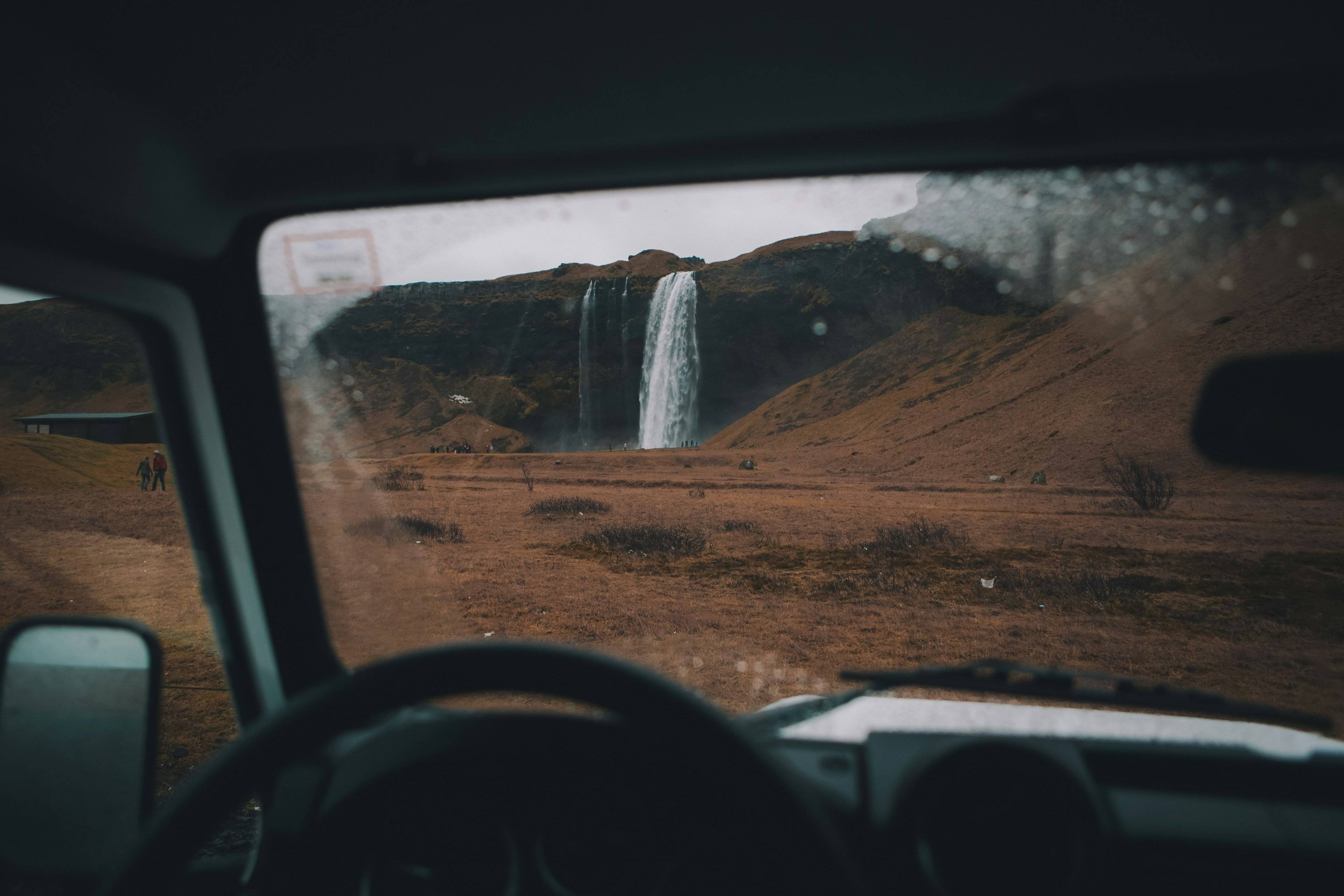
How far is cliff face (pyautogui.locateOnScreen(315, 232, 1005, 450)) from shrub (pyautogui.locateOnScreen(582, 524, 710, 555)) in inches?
59.4

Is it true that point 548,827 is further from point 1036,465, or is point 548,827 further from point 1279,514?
point 1036,465

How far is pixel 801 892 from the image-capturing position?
0.86m

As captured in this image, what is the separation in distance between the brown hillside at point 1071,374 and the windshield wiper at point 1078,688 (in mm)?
642

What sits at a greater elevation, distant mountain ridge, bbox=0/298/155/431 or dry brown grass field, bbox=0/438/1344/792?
distant mountain ridge, bbox=0/298/155/431

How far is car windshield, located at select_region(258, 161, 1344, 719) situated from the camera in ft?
8.20

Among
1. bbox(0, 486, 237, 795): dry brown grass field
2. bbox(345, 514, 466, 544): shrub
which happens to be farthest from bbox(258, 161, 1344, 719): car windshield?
bbox(0, 486, 237, 795): dry brown grass field

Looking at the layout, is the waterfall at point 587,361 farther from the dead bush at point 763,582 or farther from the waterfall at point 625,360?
the dead bush at point 763,582

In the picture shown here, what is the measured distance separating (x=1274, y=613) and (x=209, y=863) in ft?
19.7

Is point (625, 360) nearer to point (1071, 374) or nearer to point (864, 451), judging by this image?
point (864, 451)

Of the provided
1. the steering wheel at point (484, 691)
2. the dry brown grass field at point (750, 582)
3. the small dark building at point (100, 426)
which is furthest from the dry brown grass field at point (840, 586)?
the steering wheel at point (484, 691)

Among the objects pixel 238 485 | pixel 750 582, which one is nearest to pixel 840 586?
pixel 750 582

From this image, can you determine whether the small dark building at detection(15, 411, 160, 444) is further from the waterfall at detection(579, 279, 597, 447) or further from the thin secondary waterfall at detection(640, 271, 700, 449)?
the thin secondary waterfall at detection(640, 271, 700, 449)

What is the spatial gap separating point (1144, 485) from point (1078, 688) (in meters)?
7.62

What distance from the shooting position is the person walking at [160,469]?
2.22 metres
